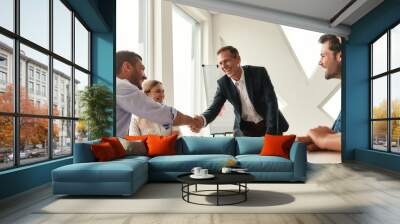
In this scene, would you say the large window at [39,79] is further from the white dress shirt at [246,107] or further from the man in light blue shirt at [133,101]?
the white dress shirt at [246,107]

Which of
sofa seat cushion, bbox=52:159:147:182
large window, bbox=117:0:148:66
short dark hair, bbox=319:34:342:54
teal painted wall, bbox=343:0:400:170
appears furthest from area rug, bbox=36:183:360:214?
short dark hair, bbox=319:34:342:54

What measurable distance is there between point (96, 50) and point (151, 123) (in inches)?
83.9

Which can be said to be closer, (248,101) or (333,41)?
(248,101)

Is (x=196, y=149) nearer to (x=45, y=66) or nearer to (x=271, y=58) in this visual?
(x=45, y=66)

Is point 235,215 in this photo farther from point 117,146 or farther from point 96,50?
point 96,50

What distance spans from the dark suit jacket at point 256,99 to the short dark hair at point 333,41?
5.43 feet

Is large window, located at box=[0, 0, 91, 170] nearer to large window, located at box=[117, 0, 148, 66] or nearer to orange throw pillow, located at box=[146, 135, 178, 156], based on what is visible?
large window, located at box=[117, 0, 148, 66]

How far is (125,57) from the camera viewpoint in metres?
9.19

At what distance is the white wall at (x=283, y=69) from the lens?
32.2ft

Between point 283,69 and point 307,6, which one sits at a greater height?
point 307,6

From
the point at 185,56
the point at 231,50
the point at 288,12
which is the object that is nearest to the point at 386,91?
the point at 288,12

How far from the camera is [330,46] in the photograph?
9.74m

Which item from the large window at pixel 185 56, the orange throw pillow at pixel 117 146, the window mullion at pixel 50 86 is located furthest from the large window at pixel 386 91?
the window mullion at pixel 50 86

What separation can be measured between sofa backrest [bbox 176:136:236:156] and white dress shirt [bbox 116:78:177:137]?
92.1 inches
